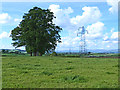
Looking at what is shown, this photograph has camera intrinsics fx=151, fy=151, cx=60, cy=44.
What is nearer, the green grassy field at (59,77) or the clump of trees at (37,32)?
the green grassy field at (59,77)

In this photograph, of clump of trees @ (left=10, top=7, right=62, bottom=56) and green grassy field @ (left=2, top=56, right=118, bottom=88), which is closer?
green grassy field @ (left=2, top=56, right=118, bottom=88)

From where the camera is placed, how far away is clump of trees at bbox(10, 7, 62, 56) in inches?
1720

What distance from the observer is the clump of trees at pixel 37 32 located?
4369cm

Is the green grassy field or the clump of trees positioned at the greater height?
the clump of trees

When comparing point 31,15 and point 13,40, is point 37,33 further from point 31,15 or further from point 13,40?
point 13,40

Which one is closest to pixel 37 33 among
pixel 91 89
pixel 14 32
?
pixel 14 32

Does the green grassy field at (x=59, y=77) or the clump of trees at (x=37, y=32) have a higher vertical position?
the clump of trees at (x=37, y=32)

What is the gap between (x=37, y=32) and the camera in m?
42.8

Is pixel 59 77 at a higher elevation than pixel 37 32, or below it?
below

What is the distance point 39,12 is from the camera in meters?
46.5

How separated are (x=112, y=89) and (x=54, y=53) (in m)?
42.4

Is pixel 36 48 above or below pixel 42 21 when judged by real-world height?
below

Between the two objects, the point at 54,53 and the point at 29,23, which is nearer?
the point at 29,23

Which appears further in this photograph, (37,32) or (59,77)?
(37,32)
